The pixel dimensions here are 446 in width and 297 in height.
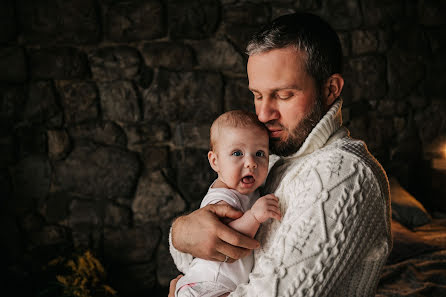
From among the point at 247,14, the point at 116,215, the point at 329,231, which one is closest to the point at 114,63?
the point at 247,14

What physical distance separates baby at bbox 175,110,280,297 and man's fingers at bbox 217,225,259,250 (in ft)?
0.14

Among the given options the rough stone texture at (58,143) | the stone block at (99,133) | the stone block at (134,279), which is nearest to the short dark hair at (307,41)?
the stone block at (99,133)

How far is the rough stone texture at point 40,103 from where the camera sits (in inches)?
106

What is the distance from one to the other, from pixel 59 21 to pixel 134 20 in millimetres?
594

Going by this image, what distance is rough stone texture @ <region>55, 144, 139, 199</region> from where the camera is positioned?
9.23 feet

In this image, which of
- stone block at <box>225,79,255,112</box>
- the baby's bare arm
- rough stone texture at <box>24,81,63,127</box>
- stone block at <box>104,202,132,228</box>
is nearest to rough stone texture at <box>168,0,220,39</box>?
stone block at <box>225,79,255,112</box>

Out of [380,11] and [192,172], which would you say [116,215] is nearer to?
[192,172]

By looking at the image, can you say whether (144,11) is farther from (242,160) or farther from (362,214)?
(362,214)

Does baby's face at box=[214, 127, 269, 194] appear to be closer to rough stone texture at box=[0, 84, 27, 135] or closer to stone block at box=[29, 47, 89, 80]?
stone block at box=[29, 47, 89, 80]

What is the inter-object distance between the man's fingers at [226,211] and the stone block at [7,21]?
2.51m

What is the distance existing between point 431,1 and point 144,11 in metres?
2.67

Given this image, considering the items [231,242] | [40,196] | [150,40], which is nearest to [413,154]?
[150,40]

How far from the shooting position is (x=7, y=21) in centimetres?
259

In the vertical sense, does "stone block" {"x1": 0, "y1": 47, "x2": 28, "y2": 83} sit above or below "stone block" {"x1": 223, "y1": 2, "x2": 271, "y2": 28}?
below
